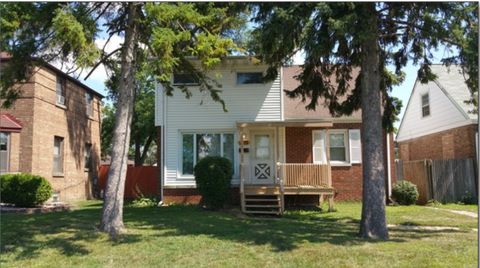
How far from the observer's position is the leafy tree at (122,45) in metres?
9.74

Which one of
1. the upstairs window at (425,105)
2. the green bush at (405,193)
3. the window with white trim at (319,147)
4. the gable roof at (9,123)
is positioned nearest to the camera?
the gable roof at (9,123)

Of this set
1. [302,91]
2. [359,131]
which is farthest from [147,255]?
[359,131]

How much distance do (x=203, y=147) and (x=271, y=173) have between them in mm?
2886

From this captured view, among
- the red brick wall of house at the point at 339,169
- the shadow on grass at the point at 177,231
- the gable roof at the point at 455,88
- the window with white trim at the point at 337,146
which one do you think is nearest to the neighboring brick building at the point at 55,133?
the shadow on grass at the point at 177,231

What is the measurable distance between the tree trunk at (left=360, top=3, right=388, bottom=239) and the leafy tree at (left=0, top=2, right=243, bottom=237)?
3.15 meters

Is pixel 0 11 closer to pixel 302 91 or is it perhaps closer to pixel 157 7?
pixel 157 7

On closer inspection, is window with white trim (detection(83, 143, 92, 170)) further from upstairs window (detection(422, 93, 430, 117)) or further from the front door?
upstairs window (detection(422, 93, 430, 117))

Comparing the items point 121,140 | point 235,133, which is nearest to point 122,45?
point 121,140

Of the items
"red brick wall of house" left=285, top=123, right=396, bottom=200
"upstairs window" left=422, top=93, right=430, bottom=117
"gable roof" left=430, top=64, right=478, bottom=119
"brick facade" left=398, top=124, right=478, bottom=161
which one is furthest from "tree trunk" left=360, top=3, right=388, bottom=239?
"upstairs window" left=422, top=93, right=430, bottom=117

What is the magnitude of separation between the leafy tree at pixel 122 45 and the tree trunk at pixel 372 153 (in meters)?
3.15

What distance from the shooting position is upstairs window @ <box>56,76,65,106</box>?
21.9 m

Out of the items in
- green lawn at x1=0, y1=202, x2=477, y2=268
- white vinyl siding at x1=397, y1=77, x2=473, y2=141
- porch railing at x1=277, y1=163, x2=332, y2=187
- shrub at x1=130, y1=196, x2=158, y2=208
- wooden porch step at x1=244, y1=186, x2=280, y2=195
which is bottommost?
green lawn at x1=0, y1=202, x2=477, y2=268

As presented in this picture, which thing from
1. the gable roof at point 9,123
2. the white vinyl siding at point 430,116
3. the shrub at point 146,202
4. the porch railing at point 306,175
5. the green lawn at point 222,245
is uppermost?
the white vinyl siding at point 430,116

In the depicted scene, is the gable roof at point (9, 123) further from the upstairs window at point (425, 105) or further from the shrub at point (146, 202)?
the upstairs window at point (425, 105)
